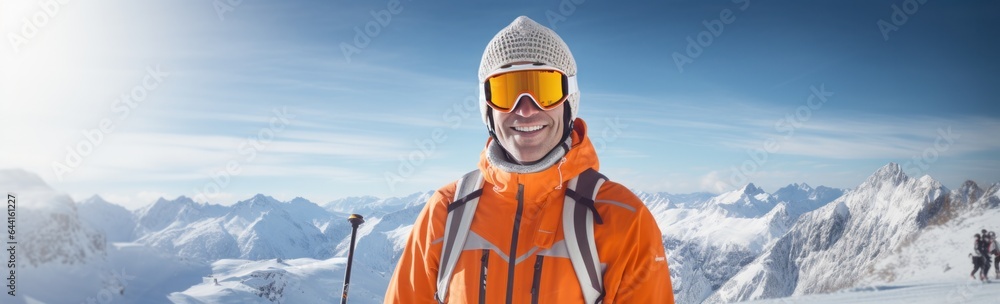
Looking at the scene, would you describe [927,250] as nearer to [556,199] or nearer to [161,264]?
[556,199]

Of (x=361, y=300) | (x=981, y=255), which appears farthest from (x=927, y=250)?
(x=361, y=300)

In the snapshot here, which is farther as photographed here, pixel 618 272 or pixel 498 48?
pixel 498 48

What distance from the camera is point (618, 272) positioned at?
8.45 feet

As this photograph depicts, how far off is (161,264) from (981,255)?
176065mm

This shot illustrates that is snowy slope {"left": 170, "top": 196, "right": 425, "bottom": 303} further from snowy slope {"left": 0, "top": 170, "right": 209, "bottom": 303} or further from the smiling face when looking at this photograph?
the smiling face

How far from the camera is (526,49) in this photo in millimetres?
2912

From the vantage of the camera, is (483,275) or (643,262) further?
(483,275)

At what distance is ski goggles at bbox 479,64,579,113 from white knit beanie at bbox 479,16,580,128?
0.04m

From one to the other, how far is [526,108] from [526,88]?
0.13m

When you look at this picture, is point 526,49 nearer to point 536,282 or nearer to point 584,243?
point 584,243

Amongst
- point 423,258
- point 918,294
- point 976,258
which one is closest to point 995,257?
point 976,258

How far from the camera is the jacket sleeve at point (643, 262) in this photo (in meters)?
2.55

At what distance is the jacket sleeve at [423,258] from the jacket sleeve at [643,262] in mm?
951

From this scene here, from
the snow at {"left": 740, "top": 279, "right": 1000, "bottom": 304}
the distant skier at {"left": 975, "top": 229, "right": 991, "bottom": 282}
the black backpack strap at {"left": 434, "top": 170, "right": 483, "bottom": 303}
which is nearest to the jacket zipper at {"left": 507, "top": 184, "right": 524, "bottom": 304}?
the black backpack strap at {"left": 434, "top": 170, "right": 483, "bottom": 303}
